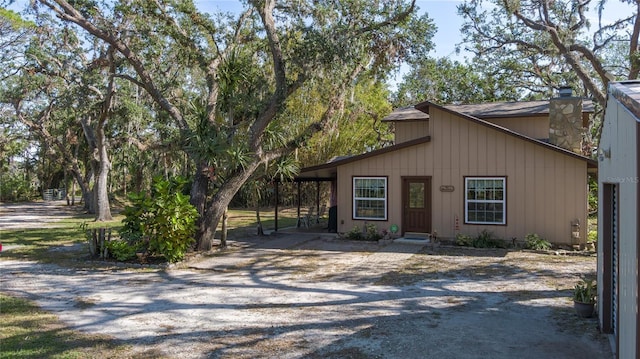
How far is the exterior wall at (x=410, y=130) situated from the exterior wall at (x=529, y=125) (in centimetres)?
229

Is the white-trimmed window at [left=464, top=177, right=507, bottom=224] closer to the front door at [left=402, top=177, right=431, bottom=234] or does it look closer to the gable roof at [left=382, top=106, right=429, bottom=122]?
the front door at [left=402, top=177, right=431, bottom=234]

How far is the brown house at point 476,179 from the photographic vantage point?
512 inches

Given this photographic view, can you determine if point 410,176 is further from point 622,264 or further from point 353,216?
point 622,264

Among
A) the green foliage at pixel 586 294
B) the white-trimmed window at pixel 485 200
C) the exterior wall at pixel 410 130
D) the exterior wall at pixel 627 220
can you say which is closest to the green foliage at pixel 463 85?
the exterior wall at pixel 410 130

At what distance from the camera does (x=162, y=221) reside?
35.6 feet

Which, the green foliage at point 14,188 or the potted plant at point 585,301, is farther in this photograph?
the green foliage at point 14,188

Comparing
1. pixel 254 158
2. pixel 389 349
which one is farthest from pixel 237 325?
pixel 254 158

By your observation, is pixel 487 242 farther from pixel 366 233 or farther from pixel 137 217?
pixel 137 217

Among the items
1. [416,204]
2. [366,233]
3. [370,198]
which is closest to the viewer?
[416,204]

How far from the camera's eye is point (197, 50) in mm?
13555

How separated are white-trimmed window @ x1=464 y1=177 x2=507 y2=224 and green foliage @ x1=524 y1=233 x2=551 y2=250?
88 cm

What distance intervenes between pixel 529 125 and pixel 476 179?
12.9 feet

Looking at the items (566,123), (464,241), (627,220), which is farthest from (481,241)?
(627,220)

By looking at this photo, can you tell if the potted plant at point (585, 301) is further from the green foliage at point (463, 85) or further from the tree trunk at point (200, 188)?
the green foliage at point (463, 85)
